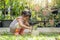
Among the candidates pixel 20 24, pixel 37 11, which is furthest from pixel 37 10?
pixel 20 24

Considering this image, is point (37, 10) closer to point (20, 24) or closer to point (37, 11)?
point (37, 11)

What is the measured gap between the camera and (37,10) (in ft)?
28.1

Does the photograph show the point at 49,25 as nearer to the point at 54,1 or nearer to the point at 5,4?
the point at 54,1

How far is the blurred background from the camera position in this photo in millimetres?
8547

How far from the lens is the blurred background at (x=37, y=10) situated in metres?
8.55

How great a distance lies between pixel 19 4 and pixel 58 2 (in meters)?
1.49

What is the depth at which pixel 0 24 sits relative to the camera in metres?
8.70

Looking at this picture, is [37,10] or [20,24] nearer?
[20,24]

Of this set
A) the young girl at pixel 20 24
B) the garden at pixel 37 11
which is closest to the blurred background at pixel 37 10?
the garden at pixel 37 11

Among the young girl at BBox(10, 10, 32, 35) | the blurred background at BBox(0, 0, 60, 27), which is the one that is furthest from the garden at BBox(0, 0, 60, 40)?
the young girl at BBox(10, 10, 32, 35)

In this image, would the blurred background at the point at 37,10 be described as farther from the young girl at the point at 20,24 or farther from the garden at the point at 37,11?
the young girl at the point at 20,24

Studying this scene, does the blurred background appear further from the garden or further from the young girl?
the young girl

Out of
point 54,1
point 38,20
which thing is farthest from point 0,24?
point 54,1

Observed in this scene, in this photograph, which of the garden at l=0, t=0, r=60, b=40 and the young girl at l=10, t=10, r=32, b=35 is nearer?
the young girl at l=10, t=10, r=32, b=35
